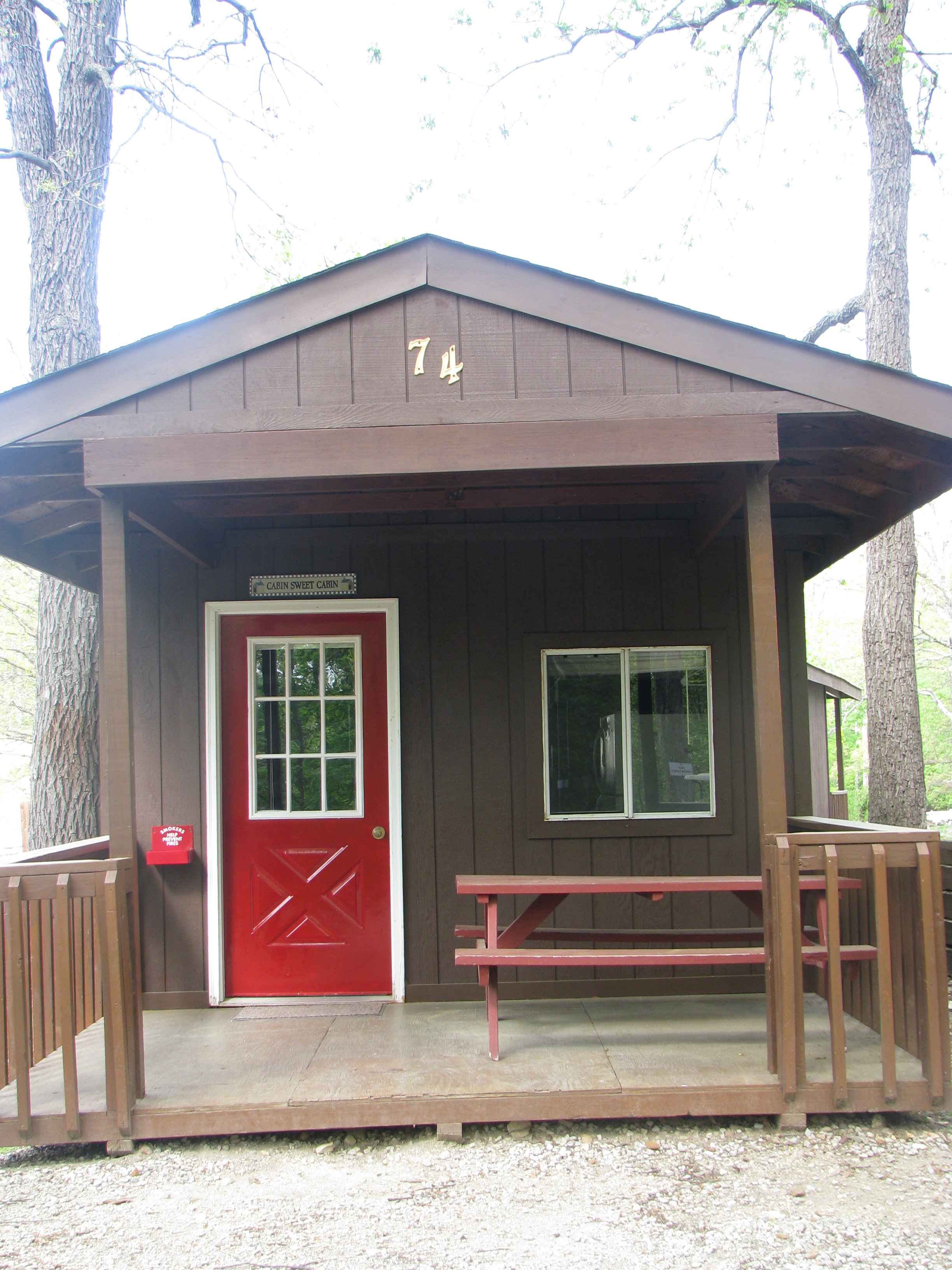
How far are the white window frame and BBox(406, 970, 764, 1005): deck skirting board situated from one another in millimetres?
824

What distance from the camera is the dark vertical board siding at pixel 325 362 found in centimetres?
363

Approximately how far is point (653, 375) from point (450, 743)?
2.16m

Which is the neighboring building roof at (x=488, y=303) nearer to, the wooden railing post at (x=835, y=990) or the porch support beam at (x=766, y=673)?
the porch support beam at (x=766, y=673)

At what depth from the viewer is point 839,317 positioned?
10398 millimetres

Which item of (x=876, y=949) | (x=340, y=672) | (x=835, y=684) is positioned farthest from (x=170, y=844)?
(x=835, y=684)

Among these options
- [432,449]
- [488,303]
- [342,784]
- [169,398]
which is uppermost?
[488,303]

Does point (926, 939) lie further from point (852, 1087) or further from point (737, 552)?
point (737, 552)

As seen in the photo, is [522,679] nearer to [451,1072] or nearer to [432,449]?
[432,449]

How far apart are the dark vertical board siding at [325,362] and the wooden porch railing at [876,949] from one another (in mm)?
2410

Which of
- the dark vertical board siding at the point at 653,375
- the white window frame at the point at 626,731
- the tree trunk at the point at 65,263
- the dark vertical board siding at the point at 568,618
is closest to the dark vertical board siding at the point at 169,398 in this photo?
the dark vertical board siding at the point at 653,375

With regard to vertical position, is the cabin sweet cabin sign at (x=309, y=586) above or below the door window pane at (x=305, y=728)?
above

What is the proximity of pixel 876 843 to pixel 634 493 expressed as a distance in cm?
Answer: 192

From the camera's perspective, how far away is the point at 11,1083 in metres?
3.71

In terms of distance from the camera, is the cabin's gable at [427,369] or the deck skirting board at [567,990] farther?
the deck skirting board at [567,990]
